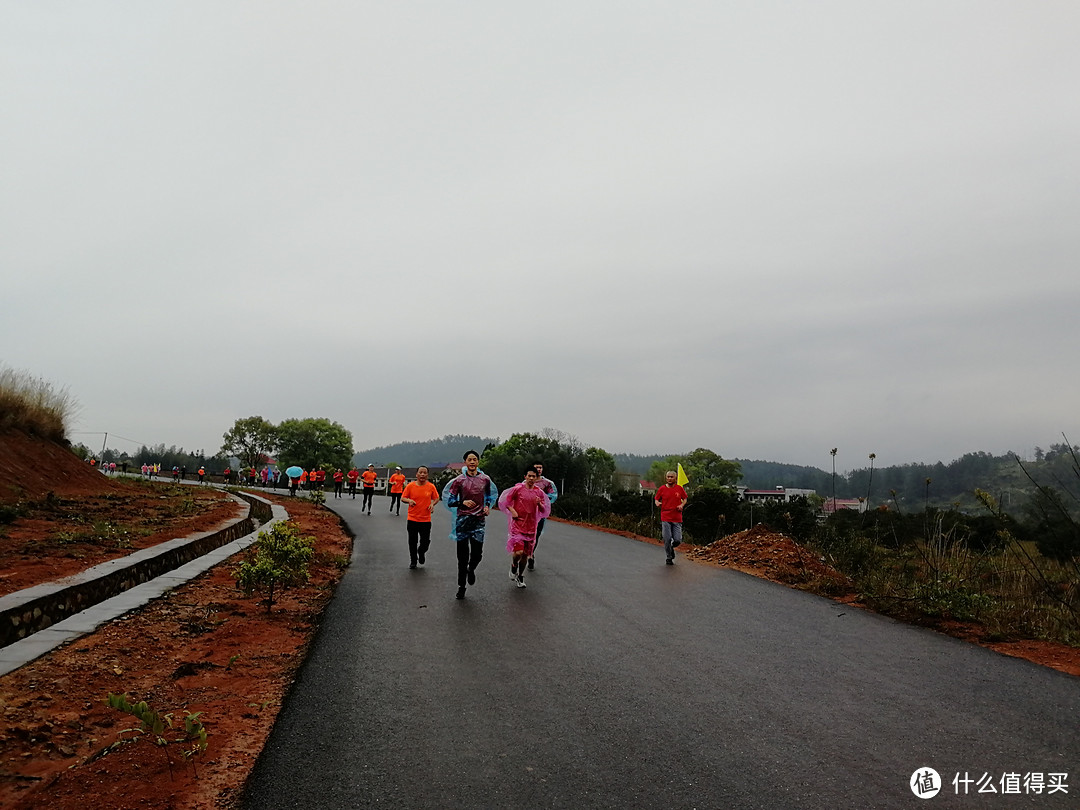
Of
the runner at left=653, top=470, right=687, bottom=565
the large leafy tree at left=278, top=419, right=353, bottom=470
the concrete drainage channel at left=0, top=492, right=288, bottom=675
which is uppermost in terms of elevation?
the large leafy tree at left=278, top=419, right=353, bottom=470

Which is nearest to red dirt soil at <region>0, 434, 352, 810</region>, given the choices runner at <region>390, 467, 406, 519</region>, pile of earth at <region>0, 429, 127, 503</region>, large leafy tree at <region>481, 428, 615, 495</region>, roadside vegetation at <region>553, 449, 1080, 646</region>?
roadside vegetation at <region>553, 449, 1080, 646</region>

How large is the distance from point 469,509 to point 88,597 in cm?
426

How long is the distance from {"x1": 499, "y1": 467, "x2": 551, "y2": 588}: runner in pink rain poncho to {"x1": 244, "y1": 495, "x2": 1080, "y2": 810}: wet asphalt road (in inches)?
60.8

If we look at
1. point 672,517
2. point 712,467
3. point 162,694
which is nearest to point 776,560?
point 672,517

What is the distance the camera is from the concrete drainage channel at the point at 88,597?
17.5 ft

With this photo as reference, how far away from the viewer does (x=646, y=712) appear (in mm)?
4562

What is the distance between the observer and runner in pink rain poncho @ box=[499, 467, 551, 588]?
10000 mm

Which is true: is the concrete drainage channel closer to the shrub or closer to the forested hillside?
the shrub

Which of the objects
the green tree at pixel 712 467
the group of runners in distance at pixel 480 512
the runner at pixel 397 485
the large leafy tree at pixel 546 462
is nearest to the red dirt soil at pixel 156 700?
the group of runners in distance at pixel 480 512

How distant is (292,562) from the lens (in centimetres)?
845

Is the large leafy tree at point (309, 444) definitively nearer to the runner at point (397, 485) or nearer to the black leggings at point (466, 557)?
the runner at point (397, 485)

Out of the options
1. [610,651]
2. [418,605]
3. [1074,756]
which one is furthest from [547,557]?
[1074,756]

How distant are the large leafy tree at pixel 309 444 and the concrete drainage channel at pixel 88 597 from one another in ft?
297

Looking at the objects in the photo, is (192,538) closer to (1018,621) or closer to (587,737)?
(587,737)
